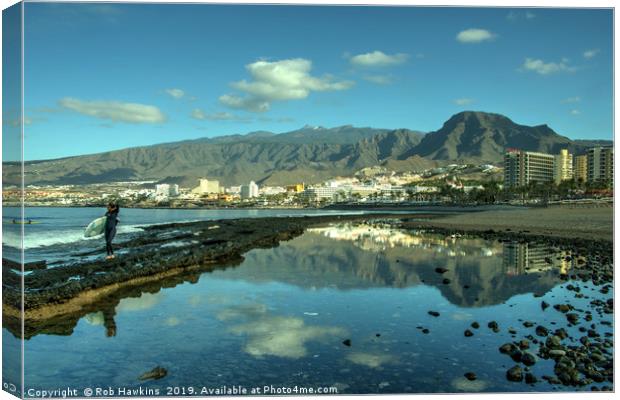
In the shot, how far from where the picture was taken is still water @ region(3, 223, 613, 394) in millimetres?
5227

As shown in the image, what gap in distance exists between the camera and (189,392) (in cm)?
475

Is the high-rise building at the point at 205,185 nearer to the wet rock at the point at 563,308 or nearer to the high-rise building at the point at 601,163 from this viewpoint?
the wet rock at the point at 563,308

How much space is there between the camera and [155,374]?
5242mm

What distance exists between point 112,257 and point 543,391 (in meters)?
11.3

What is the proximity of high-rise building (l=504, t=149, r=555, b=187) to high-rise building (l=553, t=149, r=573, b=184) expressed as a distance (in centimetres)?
16

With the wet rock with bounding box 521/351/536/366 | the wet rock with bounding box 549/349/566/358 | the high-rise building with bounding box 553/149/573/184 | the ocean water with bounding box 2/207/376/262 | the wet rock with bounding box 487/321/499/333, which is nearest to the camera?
the ocean water with bounding box 2/207/376/262

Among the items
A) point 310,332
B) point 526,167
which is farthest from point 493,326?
point 526,167

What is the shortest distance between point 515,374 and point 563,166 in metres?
6.26

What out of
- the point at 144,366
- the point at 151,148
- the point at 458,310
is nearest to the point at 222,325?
the point at 144,366

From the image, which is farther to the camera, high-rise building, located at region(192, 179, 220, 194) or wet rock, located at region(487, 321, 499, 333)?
high-rise building, located at region(192, 179, 220, 194)

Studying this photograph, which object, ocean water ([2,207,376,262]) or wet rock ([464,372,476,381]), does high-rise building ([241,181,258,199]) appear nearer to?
ocean water ([2,207,376,262])

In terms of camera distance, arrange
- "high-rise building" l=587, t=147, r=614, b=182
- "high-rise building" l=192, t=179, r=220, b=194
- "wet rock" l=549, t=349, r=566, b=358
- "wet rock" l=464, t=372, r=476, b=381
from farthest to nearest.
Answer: "high-rise building" l=192, t=179, r=220, b=194 → "high-rise building" l=587, t=147, r=614, b=182 → "wet rock" l=549, t=349, r=566, b=358 → "wet rock" l=464, t=372, r=476, b=381

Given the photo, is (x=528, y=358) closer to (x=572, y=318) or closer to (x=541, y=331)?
(x=541, y=331)

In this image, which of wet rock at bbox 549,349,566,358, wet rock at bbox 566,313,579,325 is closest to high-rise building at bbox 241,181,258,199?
wet rock at bbox 566,313,579,325
